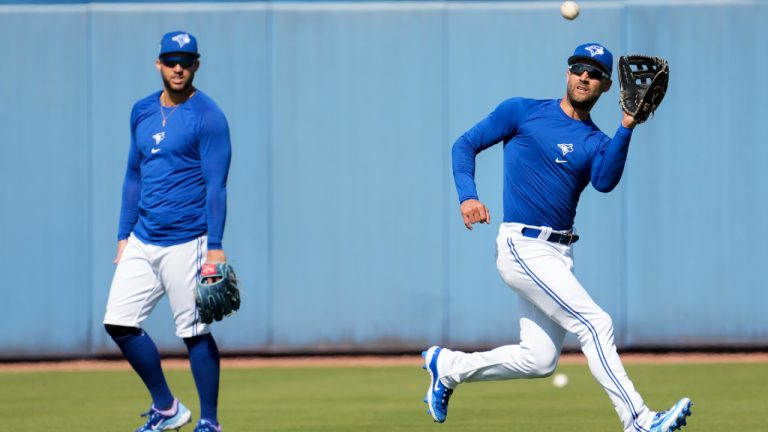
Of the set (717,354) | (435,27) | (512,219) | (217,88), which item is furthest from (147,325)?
(512,219)

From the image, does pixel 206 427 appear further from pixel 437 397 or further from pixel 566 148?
pixel 566 148

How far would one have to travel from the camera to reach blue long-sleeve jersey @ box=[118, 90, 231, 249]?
7.64 meters

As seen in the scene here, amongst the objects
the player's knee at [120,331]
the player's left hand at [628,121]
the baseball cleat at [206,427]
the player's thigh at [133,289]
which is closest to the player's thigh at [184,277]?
the player's thigh at [133,289]

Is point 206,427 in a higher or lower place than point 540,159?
lower

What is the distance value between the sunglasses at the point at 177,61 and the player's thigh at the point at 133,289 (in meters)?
0.96

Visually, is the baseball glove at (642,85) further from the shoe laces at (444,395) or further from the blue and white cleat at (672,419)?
the shoe laces at (444,395)

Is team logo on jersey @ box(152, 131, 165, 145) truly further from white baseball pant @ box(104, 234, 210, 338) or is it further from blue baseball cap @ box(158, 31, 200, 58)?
white baseball pant @ box(104, 234, 210, 338)

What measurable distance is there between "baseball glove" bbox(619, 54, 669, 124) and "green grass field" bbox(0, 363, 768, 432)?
2.22m

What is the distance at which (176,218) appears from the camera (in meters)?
7.79

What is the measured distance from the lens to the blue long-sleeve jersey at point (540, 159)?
24.7ft

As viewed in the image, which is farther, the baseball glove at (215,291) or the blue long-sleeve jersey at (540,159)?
the baseball glove at (215,291)

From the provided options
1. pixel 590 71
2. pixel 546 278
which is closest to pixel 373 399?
pixel 546 278

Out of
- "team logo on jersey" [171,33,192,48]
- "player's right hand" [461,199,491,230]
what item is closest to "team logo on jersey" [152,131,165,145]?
"team logo on jersey" [171,33,192,48]

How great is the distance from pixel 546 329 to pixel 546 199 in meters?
0.68
